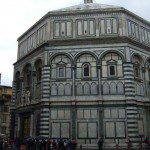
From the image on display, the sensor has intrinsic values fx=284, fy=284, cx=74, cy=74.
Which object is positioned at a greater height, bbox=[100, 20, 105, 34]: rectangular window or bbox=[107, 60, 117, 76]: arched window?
bbox=[100, 20, 105, 34]: rectangular window

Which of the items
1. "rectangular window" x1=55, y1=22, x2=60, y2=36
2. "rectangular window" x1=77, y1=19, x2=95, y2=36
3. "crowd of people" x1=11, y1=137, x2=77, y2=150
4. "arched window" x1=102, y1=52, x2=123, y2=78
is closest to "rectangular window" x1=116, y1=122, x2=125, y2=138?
"crowd of people" x1=11, y1=137, x2=77, y2=150

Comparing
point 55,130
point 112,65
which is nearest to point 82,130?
point 55,130

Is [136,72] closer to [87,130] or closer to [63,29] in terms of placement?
[87,130]

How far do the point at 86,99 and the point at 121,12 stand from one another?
30.6 feet

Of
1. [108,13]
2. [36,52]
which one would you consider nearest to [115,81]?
[108,13]

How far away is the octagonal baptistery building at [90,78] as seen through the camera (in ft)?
82.7

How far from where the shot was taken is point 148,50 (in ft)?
96.5

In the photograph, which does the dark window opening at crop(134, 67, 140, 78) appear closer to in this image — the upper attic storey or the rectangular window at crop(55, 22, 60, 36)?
the upper attic storey

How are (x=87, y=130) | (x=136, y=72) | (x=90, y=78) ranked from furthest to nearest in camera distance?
1. (x=136, y=72)
2. (x=90, y=78)
3. (x=87, y=130)

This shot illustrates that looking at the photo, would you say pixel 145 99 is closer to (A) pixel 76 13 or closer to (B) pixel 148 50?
(B) pixel 148 50

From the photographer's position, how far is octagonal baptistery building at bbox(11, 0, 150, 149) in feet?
82.7

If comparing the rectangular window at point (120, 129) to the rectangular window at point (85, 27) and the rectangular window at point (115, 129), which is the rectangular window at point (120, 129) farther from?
the rectangular window at point (85, 27)

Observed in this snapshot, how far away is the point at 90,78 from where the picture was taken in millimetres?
26359

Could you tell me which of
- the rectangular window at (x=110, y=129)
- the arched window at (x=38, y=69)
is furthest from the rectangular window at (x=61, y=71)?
the rectangular window at (x=110, y=129)
